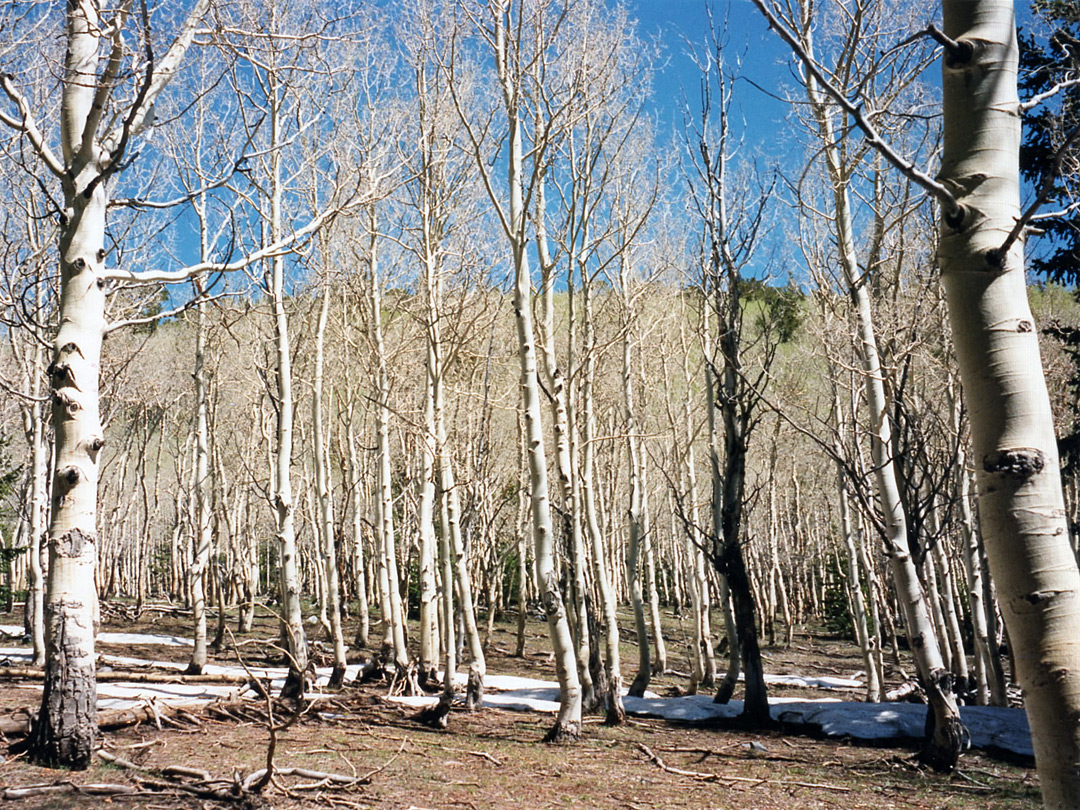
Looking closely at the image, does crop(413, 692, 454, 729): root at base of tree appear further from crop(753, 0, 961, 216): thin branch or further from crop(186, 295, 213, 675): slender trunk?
crop(753, 0, 961, 216): thin branch

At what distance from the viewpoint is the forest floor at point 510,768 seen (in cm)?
469

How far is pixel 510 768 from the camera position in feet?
19.4

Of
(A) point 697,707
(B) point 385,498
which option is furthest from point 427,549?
(A) point 697,707

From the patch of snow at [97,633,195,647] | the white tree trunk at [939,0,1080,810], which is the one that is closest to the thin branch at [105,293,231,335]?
the white tree trunk at [939,0,1080,810]

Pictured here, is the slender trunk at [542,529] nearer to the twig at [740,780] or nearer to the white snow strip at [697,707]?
the twig at [740,780]

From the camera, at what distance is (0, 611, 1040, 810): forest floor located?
469cm

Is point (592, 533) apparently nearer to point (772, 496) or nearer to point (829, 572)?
point (772, 496)

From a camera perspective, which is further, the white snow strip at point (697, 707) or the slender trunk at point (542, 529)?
the white snow strip at point (697, 707)

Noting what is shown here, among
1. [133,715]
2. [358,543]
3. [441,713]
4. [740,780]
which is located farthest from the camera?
[358,543]

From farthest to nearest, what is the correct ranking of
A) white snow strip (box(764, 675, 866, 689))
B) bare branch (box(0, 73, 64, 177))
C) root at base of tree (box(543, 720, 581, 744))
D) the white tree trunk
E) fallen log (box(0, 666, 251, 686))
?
1. white snow strip (box(764, 675, 866, 689))
2. fallen log (box(0, 666, 251, 686))
3. root at base of tree (box(543, 720, 581, 744))
4. bare branch (box(0, 73, 64, 177))
5. the white tree trunk

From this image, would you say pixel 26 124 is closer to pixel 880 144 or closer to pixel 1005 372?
pixel 880 144

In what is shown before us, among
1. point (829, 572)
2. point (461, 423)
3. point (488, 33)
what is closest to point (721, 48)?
point (488, 33)

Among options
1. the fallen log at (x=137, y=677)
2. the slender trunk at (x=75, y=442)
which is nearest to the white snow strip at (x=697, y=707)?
the fallen log at (x=137, y=677)

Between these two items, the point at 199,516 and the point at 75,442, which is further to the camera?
the point at 199,516
